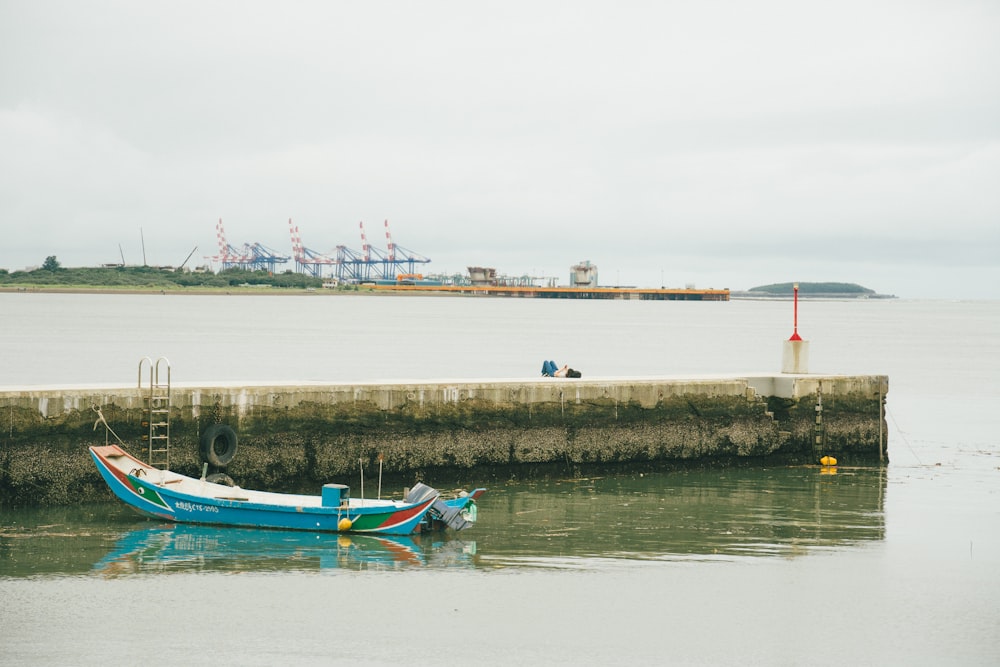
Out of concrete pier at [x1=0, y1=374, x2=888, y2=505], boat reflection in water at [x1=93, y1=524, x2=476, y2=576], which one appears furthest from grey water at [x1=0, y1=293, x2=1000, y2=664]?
concrete pier at [x1=0, y1=374, x2=888, y2=505]

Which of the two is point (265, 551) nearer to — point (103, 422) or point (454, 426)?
point (103, 422)

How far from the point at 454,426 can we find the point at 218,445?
4.83m

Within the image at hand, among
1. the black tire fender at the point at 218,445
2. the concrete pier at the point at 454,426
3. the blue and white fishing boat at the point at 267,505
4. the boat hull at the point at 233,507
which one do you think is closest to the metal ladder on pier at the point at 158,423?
the concrete pier at the point at 454,426

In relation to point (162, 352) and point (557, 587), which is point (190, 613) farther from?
point (162, 352)

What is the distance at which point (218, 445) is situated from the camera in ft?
73.8

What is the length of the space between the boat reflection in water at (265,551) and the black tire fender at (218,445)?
4.68 ft

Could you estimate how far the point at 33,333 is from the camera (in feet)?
312

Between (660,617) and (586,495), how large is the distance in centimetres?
819

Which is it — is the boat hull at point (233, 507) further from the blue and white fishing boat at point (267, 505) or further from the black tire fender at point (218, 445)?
the black tire fender at point (218, 445)

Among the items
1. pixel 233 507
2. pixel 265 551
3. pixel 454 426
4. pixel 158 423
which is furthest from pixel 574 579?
pixel 158 423

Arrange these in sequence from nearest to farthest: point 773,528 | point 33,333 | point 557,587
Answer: point 557,587
point 773,528
point 33,333

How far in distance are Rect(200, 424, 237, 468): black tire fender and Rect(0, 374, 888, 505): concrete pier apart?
24cm

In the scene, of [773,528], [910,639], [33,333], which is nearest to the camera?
[910,639]

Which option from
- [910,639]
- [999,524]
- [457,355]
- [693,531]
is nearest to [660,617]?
[910,639]
